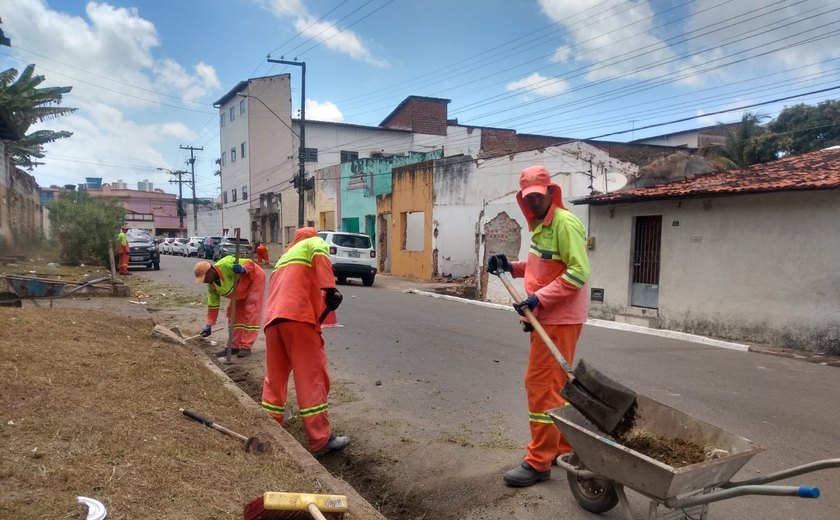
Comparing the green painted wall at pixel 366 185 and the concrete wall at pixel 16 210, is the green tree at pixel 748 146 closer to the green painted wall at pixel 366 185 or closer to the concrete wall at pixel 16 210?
the green painted wall at pixel 366 185

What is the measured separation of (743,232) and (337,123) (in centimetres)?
3281

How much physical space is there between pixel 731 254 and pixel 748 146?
1669cm

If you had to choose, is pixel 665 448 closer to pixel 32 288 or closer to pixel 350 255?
pixel 32 288

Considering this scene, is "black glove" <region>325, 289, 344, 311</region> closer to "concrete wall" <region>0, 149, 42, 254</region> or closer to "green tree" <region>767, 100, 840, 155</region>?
"concrete wall" <region>0, 149, 42, 254</region>

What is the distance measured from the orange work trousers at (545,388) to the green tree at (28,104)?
18.8m

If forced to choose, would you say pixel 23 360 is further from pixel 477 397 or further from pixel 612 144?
pixel 612 144

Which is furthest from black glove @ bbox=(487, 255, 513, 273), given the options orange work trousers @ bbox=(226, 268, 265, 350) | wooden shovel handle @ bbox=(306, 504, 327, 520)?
orange work trousers @ bbox=(226, 268, 265, 350)

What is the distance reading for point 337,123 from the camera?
131 feet

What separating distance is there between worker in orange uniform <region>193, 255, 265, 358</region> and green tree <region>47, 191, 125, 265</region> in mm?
16051

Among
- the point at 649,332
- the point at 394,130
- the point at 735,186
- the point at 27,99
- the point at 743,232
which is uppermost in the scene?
the point at 394,130

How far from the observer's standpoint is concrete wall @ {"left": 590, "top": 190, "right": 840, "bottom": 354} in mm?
9594

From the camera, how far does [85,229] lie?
829 inches

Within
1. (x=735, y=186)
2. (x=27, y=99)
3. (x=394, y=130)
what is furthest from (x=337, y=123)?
(x=735, y=186)

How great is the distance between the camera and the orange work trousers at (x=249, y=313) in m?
7.46
